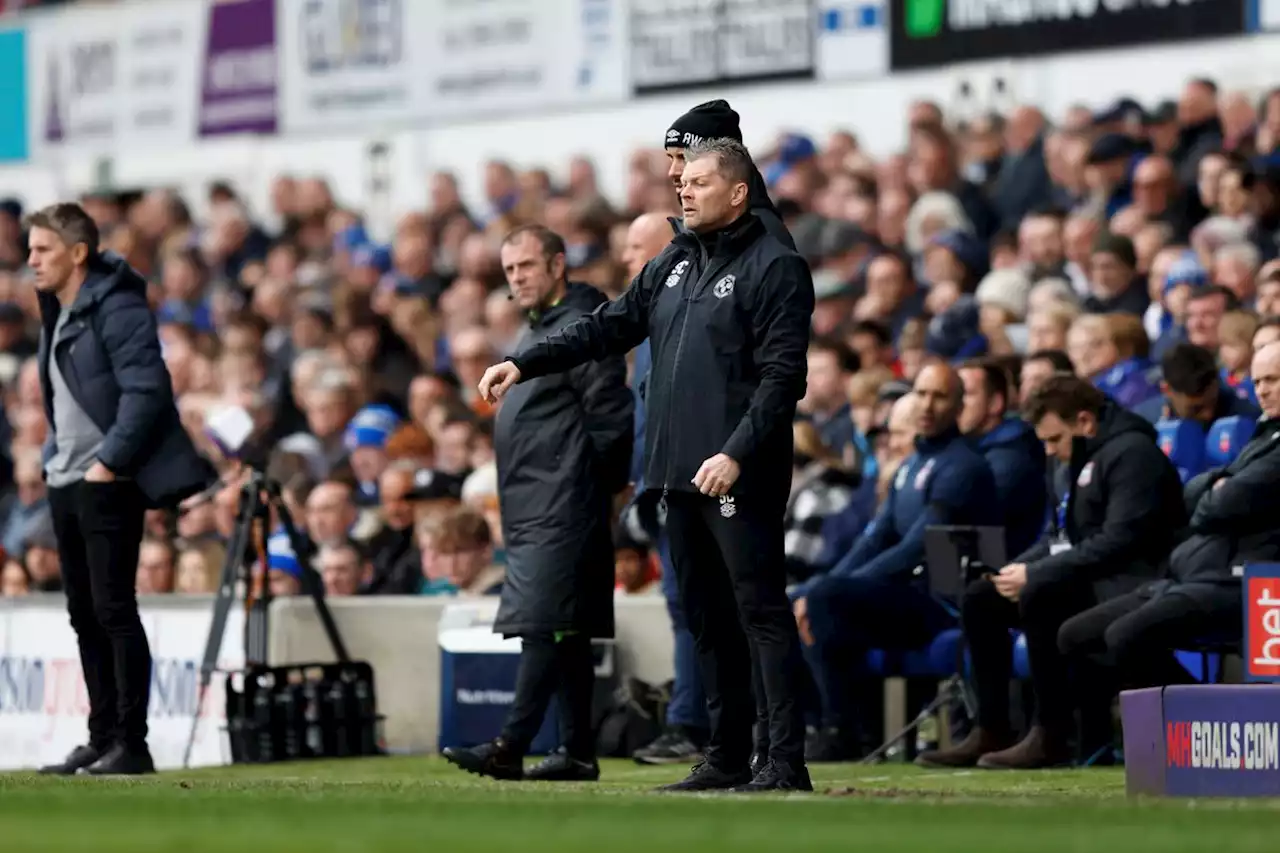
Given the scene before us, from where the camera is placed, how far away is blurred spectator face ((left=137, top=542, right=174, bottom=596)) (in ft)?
53.1

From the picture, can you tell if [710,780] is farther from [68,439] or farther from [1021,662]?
[68,439]

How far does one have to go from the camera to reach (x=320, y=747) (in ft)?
44.7

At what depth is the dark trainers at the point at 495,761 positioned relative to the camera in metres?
10.6

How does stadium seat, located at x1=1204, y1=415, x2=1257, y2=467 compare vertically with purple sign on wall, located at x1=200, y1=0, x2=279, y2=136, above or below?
below

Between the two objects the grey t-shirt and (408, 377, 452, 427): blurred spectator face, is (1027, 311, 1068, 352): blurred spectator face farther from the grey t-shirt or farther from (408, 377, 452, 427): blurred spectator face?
the grey t-shirt

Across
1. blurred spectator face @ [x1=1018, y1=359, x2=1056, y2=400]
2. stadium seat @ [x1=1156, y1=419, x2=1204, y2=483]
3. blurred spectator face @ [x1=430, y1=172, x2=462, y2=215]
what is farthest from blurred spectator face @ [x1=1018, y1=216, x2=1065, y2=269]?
blurred spectator face @ [x1=430, y1=172, x2=462, y2=215]

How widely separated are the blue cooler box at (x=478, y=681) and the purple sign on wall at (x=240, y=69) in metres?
12.2

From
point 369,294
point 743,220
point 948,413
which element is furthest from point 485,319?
point 743,220

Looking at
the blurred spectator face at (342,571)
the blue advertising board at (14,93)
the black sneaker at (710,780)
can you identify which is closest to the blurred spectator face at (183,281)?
the blue advertising board at (14,93)

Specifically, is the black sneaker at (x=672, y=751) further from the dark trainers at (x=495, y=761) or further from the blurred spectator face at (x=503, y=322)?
the blurred spectator face at (x=503, y=322)

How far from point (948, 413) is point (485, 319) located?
679cm

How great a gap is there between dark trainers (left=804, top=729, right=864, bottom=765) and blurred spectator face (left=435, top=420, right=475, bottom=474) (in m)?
4.01

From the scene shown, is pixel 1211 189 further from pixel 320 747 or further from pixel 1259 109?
pixel 320 747

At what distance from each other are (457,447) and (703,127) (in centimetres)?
663
